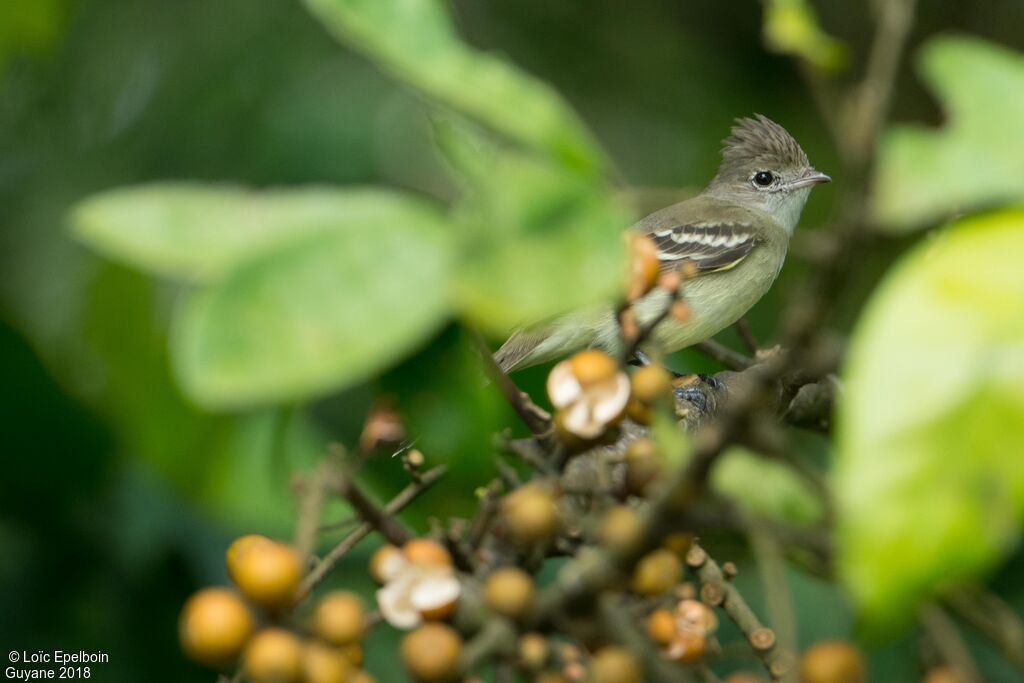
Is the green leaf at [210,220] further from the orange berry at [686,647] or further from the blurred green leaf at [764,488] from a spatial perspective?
the orange berry at [686,647]

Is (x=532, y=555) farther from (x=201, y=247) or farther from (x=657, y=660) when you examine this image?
(x=201, y=247)

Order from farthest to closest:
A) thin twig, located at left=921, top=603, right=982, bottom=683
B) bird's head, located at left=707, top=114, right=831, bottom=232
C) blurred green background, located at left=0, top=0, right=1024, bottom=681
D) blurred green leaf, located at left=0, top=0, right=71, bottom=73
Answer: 1. bird's head, located at left=707, top=114, right=831, bottom=232
2. blurred green leaf, located at left=0, top=0, right=71, bottom=73
3. blurred green background, located at left=0, top=0, right=1024, bottom=681
4. thin twig, located at left=921, top=603, right=982, bottom=683

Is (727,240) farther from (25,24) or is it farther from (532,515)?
(532,515)

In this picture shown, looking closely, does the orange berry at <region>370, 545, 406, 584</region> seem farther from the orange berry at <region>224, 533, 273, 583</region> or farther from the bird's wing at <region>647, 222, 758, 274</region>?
the bird's wing at <region>647, 222, 758, 274</region>

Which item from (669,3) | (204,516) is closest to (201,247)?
(204,516)

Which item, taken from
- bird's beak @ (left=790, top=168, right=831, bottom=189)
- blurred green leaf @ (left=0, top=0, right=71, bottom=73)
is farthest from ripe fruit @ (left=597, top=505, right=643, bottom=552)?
bird's beak @ (left=790, top=168, right=831, bottom=189)

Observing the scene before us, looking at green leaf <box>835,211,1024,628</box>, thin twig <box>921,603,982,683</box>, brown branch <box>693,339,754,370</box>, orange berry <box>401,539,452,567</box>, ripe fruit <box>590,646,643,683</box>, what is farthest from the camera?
brown branch <box>693,339,754,370</box>

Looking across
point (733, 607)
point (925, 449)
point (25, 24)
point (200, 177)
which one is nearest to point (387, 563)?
point (925, 449)
